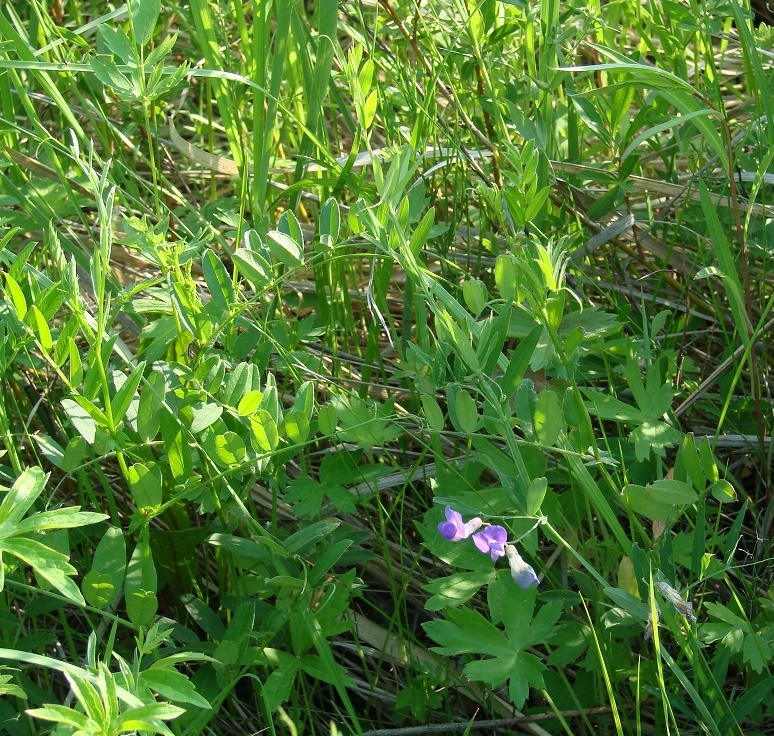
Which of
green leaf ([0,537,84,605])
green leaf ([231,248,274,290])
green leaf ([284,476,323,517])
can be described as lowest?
green leaf ([284,476,323,517])

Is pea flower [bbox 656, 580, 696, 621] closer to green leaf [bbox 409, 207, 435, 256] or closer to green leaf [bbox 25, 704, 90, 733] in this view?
green leaf [bbox 409, 207, 435, 256]

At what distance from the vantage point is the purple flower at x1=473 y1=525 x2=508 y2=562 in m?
1.14

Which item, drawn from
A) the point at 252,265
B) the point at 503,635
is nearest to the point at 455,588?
the point at 503,635

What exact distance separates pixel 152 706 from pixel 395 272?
136cm

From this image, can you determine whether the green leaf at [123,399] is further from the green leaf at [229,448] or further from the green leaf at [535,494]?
the green leaf at [535,494]

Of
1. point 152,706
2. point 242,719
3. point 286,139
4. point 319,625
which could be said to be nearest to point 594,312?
point 319,625

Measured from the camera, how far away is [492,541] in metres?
1.14

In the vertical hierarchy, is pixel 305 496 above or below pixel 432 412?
below

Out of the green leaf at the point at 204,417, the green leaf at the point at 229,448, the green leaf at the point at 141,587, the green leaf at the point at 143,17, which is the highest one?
the green leaf at the point at 143,17

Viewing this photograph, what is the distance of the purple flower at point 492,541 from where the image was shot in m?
1.14

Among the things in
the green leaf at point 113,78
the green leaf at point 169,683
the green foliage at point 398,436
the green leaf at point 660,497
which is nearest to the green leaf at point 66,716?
the green foliage at point 398,436

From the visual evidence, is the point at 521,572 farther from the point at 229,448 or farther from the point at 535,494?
the point at 229,448

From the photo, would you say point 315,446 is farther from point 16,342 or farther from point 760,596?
point 760,596

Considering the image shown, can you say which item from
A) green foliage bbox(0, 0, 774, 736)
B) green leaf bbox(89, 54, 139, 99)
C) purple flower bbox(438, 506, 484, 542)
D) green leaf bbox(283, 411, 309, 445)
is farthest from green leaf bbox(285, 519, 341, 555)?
green leaf bbox(89, 54, 139, 99)
